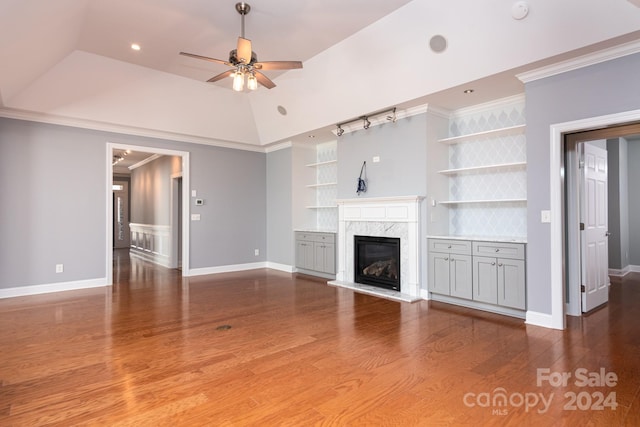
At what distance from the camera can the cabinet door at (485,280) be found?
4160mm

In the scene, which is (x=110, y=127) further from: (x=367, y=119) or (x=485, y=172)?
(x=485, y=172)

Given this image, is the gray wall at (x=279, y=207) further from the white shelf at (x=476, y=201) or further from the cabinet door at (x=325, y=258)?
the white shelf at (x=476, y=201)

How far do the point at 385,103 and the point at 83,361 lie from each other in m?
4.50

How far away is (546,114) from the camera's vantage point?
3668mm

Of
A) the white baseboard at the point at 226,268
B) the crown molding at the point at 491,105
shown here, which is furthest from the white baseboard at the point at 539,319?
the white baseboard at the point at 226,268

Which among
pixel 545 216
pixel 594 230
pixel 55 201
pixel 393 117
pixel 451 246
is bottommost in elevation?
pixel 451 246

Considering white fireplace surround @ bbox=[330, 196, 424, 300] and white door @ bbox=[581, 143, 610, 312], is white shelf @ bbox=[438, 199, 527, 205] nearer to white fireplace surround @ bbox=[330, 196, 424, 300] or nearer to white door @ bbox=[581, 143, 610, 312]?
white fireplace surround @ bbox=[330, 196, 424, 300]

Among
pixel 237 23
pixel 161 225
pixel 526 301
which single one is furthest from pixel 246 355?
pixel 161 225

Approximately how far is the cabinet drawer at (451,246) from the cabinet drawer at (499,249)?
0.36 feet

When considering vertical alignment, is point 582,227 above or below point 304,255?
above

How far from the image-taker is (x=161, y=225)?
8.77m

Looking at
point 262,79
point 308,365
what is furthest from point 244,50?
point 308,365

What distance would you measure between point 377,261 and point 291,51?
3.41 meters

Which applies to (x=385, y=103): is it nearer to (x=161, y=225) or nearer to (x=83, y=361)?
(x=83, y=361)
